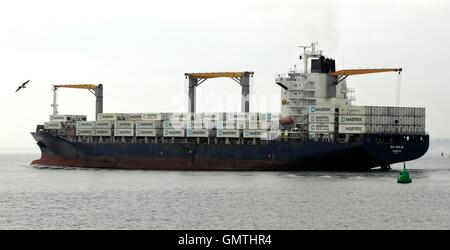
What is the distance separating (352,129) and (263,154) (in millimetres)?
10306

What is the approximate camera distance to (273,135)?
91625mm

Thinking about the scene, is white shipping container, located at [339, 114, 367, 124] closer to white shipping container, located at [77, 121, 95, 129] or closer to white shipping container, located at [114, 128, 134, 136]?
white shipping container, located at [114, 128, 134, 136]

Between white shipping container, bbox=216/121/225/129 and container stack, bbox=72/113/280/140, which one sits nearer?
container stack, bbox=72/113/280/140

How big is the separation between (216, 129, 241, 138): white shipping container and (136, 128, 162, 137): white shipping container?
9189mm

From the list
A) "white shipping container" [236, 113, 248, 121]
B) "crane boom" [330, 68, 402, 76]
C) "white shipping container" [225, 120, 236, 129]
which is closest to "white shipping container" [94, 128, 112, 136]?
"white shipping container" [225, 120, 236, 129]

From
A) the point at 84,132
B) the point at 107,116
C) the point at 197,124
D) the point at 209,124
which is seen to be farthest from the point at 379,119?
the point at 84,132

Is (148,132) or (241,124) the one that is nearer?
(241,124)

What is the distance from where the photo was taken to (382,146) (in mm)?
86500

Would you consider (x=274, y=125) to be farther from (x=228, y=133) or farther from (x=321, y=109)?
(x=321, y=109)

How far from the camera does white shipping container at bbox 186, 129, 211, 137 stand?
9657 centimetres

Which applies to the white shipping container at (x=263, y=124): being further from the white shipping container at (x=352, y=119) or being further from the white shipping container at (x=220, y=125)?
the white shipping container at (x=352, y=119)
